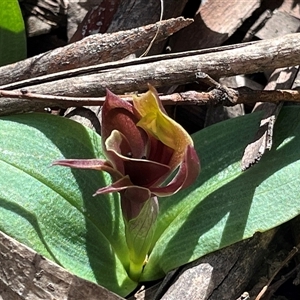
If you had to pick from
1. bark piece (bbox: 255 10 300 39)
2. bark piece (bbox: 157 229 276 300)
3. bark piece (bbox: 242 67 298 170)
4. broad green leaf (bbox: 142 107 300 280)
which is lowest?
bark piece (bbox: 157 229 276 300)

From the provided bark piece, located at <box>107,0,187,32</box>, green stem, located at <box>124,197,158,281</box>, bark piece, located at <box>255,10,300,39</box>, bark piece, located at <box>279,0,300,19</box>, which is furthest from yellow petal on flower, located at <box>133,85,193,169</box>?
bark piece, located at <box>279,0,300,19</box>

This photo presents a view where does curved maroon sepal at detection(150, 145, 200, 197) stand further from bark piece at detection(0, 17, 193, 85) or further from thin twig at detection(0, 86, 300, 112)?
bark piece at detection(0, 17, 193, 85)

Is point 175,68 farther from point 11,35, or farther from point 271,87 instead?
point 11,35

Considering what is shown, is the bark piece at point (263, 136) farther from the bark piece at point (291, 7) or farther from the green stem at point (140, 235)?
the bark piece at point (291, 7)

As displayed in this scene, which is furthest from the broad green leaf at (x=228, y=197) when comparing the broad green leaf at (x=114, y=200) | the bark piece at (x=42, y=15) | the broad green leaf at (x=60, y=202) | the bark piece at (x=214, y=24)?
the bark piece at (x=42, y=15)

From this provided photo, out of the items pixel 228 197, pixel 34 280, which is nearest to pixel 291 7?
pixel 228 197

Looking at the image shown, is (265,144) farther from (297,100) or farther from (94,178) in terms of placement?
(94,178)

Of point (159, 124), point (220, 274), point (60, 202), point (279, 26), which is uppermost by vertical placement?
point (159, 124)

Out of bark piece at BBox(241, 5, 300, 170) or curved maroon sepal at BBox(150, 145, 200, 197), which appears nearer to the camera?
curved maroon sepal at BBox(150, 145, 200, 197)


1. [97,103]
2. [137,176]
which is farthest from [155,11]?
[137,176]
